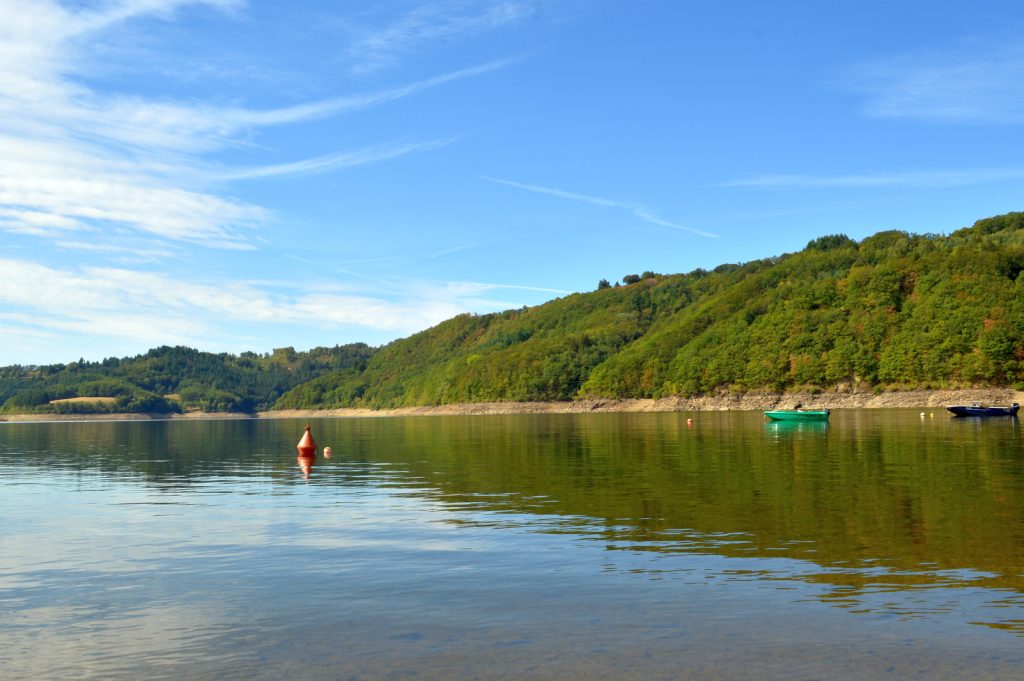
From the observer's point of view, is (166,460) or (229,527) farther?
(166,460)

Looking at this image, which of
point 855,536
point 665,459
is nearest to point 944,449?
point 665,459

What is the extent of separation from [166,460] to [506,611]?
7586cm

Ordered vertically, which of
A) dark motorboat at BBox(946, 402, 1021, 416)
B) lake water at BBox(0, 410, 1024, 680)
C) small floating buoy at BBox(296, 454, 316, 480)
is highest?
dark motorboat at BBox(946, 402, 1021, 416)

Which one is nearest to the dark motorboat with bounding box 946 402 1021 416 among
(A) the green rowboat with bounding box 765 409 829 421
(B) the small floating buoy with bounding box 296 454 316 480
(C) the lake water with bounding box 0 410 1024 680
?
(A) the green rowboat with bounding box 765 409 829 421

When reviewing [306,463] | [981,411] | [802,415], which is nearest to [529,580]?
[306,463]

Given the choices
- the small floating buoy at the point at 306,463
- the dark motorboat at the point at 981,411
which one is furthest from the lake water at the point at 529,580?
the dark motorboat at the point at 981,411

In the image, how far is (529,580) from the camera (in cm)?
2375

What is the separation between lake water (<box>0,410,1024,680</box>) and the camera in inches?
645

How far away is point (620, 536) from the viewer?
31047mm

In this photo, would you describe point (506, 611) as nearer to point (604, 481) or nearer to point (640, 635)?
point (640, 635)

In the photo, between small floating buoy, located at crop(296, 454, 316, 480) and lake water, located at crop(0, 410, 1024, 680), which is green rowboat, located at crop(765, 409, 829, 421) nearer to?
small floating buoy, located at crop(296, 454, 316, 480)

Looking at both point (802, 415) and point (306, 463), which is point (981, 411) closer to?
point (802, 415)

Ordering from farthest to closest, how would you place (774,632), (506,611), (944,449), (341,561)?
(944,449) → (341,561) → (506,611) → (774,632)

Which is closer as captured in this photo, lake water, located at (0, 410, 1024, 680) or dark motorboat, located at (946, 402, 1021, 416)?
lake water, located at (0, 410, 1024, 680)
